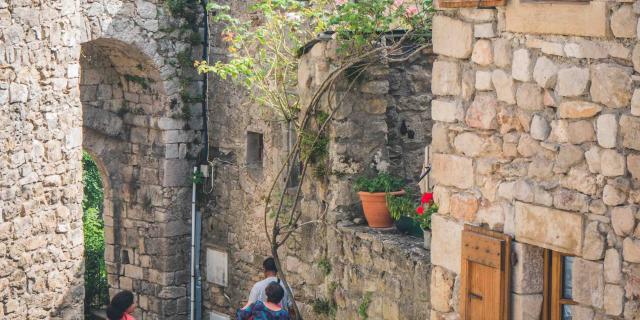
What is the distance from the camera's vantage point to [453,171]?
22.7ft

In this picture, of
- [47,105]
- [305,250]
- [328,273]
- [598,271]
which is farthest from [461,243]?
[47,105]

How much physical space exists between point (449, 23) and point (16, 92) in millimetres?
3885

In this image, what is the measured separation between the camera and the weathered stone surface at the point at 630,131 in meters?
5.66

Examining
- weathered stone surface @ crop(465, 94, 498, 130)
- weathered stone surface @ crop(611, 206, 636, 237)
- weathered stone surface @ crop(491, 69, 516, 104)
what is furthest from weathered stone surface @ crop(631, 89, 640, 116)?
weathered stone surface @ crop(465, 94, 498, 130)

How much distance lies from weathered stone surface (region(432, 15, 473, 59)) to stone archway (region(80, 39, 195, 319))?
5611mm

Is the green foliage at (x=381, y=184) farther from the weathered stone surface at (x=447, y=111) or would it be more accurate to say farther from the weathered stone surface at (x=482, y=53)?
the weathered stone surface at (x=482, y=53)

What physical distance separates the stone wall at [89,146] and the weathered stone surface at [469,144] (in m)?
3.92

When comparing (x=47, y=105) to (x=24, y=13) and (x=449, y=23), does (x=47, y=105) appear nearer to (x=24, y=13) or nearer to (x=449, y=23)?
(x=24, y=13)

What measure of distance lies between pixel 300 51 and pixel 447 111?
3.24 m

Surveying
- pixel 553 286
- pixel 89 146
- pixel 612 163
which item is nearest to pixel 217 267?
pixel 89 146

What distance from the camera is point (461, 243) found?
686 centimetres

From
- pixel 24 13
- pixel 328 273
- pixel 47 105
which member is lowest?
pixel 328 273

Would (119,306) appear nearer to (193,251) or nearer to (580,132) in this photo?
(580,132)

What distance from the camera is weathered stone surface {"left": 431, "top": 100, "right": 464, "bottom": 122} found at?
685cm
